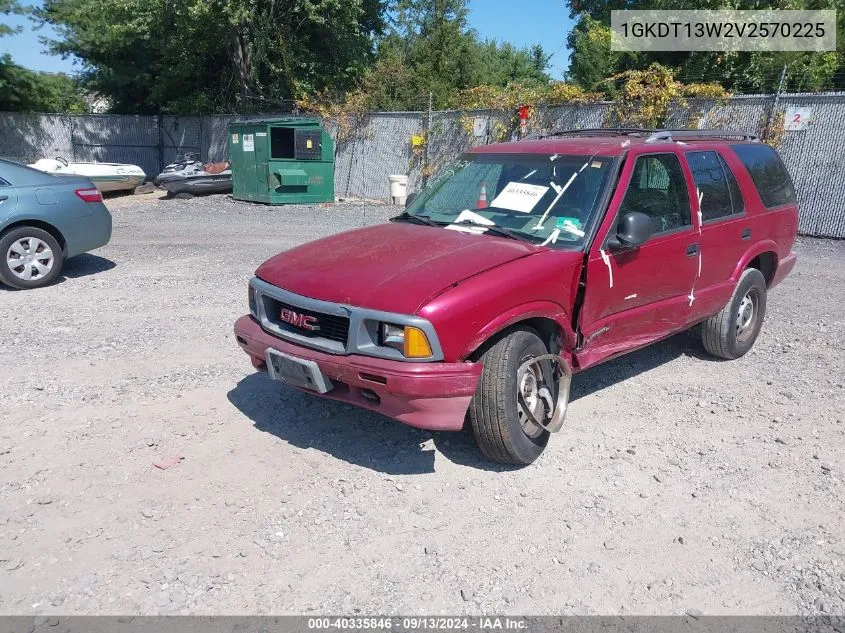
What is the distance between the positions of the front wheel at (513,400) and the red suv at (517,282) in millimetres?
11

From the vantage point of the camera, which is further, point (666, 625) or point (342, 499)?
point (342, 499)

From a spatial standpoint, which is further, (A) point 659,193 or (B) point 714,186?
(B) point 714,186

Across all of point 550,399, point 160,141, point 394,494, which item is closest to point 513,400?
point 550,399

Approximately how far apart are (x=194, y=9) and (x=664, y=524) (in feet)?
59.8

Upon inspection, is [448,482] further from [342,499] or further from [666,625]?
[666,625]

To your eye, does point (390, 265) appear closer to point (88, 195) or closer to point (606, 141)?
point (606, 141)

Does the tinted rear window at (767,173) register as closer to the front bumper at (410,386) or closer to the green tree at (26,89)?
the front bumper at (410,386)

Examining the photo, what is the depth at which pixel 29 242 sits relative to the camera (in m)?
7.70

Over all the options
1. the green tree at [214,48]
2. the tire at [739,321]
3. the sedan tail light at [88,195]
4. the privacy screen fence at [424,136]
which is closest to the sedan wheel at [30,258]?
the sedan tail light at [88,195]

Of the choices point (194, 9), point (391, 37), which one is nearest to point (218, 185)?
point (194, 9)

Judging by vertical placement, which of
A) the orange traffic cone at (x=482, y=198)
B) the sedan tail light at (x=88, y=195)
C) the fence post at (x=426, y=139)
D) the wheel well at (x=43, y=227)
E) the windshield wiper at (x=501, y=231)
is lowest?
the wheel well at (x=43, y=227)

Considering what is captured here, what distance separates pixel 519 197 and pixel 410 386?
1.74 meters

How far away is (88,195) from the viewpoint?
26.9 ft

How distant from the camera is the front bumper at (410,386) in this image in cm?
350
